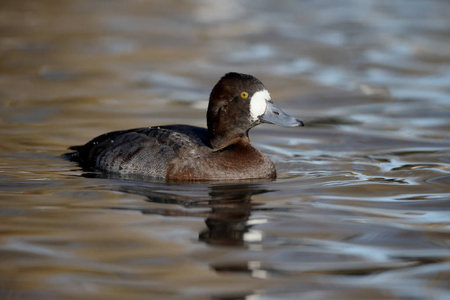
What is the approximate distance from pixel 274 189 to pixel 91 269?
7.78ft

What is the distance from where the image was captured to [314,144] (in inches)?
340

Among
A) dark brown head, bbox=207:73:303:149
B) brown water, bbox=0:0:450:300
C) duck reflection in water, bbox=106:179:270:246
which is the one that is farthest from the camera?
dark brown head, bbox=207:73:303:149

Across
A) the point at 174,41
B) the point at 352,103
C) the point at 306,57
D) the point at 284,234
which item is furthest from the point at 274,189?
the point at 174,41

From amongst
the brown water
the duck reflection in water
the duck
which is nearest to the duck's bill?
the duck

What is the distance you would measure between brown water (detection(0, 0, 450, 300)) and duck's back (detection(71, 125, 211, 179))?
0.28 metres

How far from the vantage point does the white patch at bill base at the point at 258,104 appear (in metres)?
6.91

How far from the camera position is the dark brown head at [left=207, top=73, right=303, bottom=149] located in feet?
22.7

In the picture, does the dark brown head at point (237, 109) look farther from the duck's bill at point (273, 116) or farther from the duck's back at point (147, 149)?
the duck's back at point (147, 149)

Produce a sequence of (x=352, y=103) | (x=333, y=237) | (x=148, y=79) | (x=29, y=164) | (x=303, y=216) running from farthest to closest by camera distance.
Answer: (x=148, y=79)
(x=352, y=103)
(x=29, y=164)
(x=303, y=216)
(x=333, y=237)

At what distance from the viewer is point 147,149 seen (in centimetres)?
702

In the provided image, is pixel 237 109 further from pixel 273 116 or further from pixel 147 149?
pixel 147 149

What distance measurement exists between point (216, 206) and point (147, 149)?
1.31m

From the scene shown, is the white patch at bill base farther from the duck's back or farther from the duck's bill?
the duck's back

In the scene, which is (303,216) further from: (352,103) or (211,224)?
(352,103)
